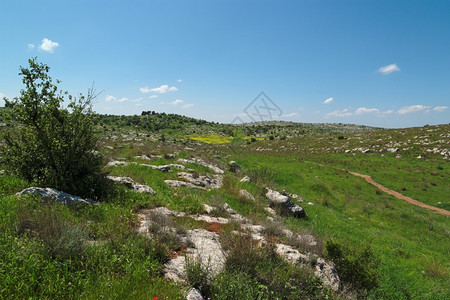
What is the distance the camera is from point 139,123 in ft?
267

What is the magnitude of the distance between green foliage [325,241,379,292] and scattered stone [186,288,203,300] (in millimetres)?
4192

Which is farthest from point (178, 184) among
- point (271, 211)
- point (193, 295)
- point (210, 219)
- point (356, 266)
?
point (356, 266)

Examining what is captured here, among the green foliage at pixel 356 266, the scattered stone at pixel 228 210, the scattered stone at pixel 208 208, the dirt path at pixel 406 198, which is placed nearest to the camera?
the green foliage at pixel 356 266

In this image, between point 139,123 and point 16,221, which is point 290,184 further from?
point 139,123

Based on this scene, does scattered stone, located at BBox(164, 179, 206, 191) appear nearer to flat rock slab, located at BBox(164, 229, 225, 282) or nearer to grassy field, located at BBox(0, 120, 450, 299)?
grassy field, located at BBox(0, 120, 450, 299)

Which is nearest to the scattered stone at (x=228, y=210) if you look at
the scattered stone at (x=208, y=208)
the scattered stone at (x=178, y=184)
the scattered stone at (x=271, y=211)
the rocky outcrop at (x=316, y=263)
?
the scattered stone at (x=208, y=208)

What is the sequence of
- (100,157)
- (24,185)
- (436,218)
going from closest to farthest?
(24,185), (100,157), (436,218)

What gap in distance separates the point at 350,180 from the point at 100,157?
83.7 ft

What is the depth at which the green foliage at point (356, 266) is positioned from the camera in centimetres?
550

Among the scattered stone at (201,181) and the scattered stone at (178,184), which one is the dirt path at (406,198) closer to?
the scattered stone at (201,181)

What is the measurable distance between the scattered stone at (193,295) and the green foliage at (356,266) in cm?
419

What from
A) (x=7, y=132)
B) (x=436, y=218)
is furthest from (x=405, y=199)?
(x=7, y=132)

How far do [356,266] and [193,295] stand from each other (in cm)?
468

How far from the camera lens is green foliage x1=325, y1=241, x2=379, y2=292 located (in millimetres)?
5496
